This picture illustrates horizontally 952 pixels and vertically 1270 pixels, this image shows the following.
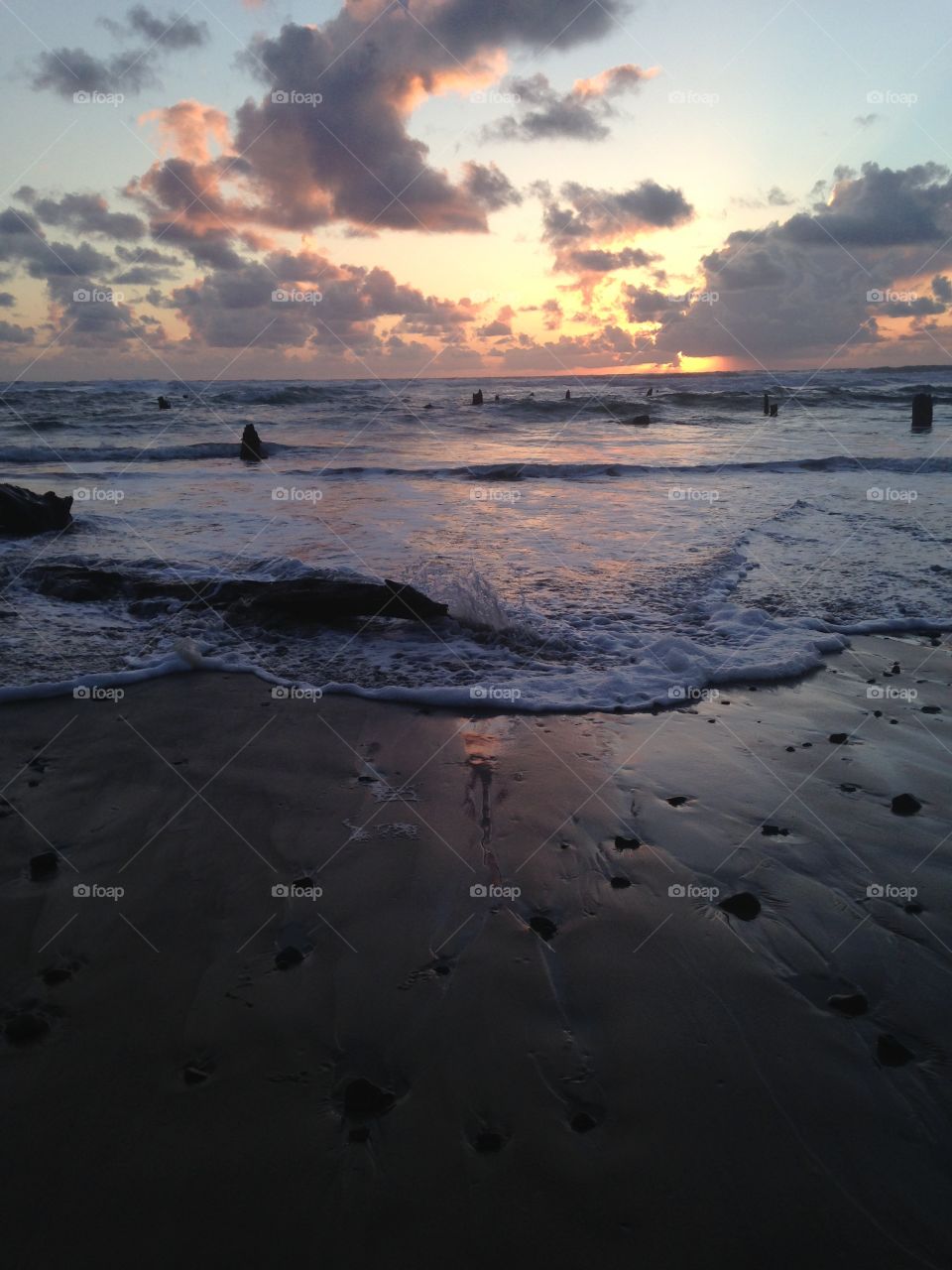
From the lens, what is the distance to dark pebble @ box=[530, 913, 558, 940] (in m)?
3.03

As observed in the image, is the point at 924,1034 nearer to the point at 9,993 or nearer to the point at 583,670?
the point at 9,993

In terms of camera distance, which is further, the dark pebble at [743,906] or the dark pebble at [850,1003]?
the dark pebble at [743,906]

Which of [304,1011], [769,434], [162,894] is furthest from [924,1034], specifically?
[769,434]

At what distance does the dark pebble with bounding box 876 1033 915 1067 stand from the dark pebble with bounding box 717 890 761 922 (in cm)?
68

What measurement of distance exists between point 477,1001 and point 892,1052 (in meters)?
1.39

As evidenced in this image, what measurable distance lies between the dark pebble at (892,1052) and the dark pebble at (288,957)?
2.06 m

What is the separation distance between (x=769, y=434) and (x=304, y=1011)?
3150cm

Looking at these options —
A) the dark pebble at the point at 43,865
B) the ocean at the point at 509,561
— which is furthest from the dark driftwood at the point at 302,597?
the dark pebble at the point at 43,865

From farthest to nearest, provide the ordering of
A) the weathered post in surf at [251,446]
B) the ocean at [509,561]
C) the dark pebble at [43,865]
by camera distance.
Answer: the weathered post in surf at [251,446] → the ocean at [509,561] → the dark pebble at [43,865]

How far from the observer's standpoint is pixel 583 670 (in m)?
5.96

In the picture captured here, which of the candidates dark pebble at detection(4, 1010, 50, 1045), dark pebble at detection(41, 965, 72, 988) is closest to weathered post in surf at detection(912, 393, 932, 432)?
dark pebble at detection(41, 965, 72, 988)

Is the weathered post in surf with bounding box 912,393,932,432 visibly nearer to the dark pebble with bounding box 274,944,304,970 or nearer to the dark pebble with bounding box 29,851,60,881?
the dark pebble with bounding box 274,944,304,970

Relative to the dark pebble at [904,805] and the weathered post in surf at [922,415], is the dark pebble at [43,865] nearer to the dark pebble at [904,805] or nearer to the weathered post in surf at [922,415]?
the dark pebble at [904,805]

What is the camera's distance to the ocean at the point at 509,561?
6039 mm
